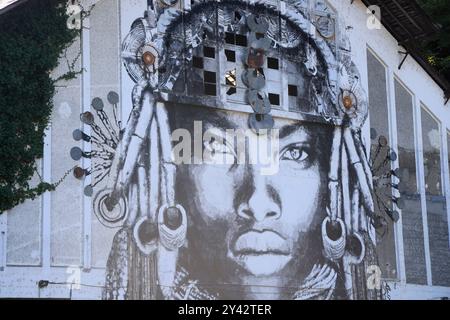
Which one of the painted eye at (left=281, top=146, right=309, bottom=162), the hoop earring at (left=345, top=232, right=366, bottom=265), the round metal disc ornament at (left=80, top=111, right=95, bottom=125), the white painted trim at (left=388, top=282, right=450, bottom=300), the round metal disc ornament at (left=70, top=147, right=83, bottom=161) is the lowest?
the white painted trim at (left=388, top=282, right=450, bottom=300)

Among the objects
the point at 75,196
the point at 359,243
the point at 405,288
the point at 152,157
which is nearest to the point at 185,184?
the point at 152,157

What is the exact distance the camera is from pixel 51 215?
63.8ft

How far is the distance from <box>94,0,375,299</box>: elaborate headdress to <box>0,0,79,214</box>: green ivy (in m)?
1.49

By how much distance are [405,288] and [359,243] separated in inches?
65.5

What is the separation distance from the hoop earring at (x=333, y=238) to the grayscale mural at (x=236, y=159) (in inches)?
1.1

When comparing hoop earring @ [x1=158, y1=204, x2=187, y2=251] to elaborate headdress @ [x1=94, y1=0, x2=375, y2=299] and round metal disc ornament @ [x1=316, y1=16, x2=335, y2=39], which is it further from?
round metal disc ornament @ [x1=316, y1=16, x2=335, y2=39]

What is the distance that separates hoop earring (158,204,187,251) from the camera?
20.5 m

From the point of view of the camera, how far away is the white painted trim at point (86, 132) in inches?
774

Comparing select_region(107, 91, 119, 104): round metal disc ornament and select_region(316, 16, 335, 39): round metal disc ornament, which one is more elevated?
select_region(316, 16, 335, 39): round metal disc ornament

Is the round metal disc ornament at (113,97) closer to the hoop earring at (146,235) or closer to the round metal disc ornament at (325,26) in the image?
the hoop earring at (146,235)

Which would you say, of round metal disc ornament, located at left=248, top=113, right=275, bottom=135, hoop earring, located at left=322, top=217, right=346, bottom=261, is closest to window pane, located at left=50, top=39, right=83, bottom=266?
round metal disc ornament, located at left=248, top=113, right=275, bottom=135

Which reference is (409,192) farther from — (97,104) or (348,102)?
(97,104)

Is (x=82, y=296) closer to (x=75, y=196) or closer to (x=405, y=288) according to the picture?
(x=75, y=196)

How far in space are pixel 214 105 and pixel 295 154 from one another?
2255 mm
